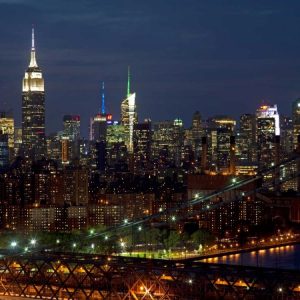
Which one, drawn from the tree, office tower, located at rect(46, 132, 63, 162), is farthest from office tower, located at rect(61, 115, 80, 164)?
the tree

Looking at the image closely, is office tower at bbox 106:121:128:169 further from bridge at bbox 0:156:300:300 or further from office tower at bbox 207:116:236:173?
bridge at bbox 0:156:300:300

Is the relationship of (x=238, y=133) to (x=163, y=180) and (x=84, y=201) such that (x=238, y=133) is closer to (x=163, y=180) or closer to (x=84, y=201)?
(x=163, y=180)

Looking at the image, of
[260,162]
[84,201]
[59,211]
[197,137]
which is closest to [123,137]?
[197,137]

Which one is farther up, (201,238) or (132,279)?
(132,279)

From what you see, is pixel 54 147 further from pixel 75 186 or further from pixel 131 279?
pixel 131 279

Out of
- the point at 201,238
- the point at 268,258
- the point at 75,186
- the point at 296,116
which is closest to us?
the point at 268,258

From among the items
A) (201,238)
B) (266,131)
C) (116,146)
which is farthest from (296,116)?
(201,238)
